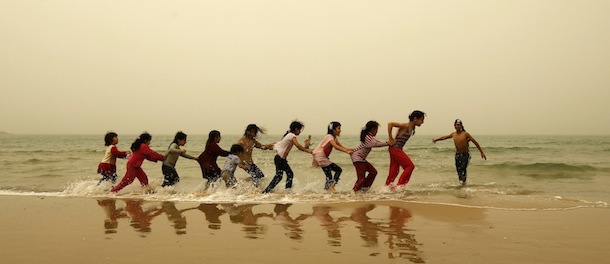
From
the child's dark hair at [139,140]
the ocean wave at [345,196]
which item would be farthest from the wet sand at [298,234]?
the child's dark hair at [139,140]

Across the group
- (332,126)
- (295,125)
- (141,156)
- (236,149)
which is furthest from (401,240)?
(141,156)

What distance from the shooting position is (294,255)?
156 inches

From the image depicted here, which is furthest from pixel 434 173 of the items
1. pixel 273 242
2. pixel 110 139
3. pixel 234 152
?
pixel 273 242

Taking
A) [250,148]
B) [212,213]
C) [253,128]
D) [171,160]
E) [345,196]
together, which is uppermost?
[253,128]

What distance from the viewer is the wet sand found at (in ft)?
12.8

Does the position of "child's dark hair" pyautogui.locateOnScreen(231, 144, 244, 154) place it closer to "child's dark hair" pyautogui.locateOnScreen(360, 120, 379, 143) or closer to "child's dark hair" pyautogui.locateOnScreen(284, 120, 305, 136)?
"child's dark hair" pyautogui.locateOnScreen(284, 120, 305, 136)

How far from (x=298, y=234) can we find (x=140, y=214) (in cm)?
278

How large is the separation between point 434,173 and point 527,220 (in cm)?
952

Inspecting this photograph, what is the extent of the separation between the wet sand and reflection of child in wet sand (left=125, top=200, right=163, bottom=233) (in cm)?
2

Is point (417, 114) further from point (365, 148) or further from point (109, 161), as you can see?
point (109, 161)

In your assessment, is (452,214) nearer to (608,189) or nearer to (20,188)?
(608,189)

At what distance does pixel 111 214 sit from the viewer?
633cm

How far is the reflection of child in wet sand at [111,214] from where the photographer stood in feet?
17.3

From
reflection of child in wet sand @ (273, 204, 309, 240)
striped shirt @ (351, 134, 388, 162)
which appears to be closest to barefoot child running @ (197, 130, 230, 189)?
reflection of child in wet sand @ (273, 204, 309, 240)
